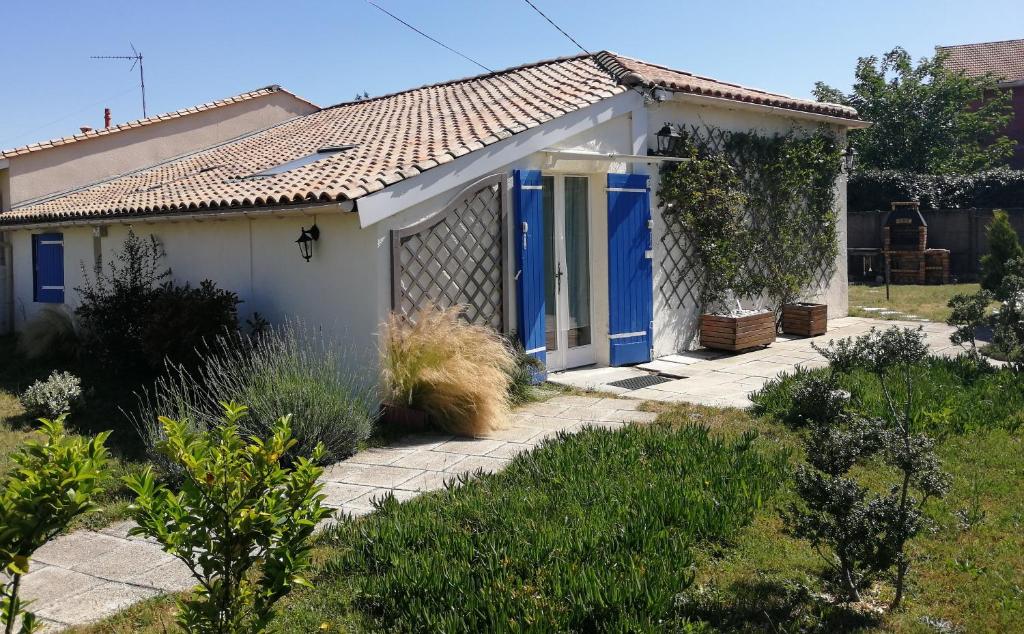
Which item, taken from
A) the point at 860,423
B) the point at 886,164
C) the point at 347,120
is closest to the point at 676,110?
the point at 347,120

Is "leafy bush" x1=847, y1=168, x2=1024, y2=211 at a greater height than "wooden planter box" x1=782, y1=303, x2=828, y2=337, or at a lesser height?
greater

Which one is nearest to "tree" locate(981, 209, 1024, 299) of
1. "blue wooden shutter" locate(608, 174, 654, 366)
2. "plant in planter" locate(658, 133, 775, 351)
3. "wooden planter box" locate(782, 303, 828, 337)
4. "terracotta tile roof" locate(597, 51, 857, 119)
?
"terracotta tile roof" locate(597, 51, 857, 119)

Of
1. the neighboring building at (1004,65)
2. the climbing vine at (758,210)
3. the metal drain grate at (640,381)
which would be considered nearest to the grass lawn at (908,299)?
the climbing vine at (758,210)

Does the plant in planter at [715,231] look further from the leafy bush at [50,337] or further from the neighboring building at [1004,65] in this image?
the neighboring building at [1004,65]

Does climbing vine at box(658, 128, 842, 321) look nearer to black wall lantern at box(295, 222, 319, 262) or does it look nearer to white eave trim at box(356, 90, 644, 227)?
white eave trim at box(356, 90, 644, 227)

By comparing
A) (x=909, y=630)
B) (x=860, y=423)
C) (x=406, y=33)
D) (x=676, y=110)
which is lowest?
(x=909, y=630)

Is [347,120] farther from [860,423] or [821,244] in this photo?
[860,423]

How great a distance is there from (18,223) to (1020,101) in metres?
37.7

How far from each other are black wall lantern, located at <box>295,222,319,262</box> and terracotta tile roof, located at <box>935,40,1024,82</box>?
36017mm

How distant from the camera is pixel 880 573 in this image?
428cm

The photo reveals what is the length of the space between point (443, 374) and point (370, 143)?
4.28m

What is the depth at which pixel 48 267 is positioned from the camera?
13750 millimetres

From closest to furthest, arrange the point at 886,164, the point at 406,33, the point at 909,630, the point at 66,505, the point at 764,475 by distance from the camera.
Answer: the point at 66,505 → the point at 909,630 → the point at 764,475 → the point at 406,33 → the point at 886,164

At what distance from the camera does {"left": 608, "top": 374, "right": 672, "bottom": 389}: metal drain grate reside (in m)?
9.71
